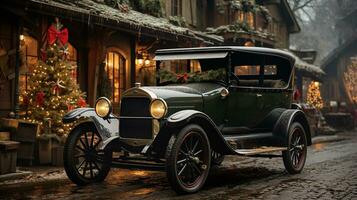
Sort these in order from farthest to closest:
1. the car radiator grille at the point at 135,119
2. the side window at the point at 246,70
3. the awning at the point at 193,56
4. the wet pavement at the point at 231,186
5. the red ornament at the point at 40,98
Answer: the red ornament at the point at 40,98
the side window at the point at 246,70
the awning at the point at 193,56
the car radiator grille at the point at 135,119
the wet pavement at the point at 231,186

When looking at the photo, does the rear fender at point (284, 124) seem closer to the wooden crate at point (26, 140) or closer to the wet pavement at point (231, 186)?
the wet pavement at point (231, 186)

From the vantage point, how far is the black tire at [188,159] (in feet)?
20.7

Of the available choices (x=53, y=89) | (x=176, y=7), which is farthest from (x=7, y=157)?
(x=176, y=7)

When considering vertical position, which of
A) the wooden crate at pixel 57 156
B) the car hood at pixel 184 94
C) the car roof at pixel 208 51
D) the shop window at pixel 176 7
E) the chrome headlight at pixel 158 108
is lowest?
the wooden crate at pixel 57 156

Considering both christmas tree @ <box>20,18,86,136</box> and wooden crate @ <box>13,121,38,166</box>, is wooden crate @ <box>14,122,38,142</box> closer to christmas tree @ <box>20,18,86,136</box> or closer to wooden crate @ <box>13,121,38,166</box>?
wooden crate @ <box>13,121,38,166</box>

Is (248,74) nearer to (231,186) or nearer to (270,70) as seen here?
(270,70)

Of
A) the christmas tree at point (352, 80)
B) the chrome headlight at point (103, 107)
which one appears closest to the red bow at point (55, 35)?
the chrome headlight at point (103, 107)

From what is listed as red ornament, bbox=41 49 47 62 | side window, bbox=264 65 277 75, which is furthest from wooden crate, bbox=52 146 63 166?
side window, bbox=264 65 277 75

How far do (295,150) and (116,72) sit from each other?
28.6 feet

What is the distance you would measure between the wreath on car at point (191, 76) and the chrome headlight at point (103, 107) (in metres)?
1.52

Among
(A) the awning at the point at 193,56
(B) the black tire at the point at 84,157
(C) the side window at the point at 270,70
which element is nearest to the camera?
(B) the black tire at the point at 84,157

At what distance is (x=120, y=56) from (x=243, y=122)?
29.4 feet

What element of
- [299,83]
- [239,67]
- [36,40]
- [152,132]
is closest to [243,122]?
[239,67]

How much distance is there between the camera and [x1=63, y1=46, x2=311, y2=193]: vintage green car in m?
6.73
